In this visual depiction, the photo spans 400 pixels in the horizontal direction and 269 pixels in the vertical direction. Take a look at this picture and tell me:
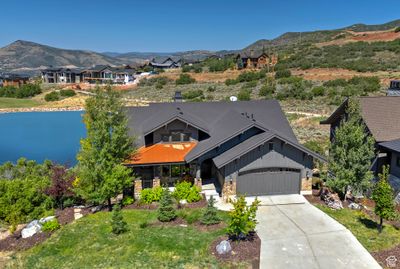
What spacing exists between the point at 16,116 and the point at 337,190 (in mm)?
60407

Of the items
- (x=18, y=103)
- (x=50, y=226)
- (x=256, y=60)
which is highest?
(x=256, y=60)

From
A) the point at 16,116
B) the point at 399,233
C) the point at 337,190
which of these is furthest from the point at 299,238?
the point at 16,116

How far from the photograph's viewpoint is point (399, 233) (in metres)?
16.2

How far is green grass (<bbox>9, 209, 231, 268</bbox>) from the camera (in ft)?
45.6

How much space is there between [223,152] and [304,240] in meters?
7.97

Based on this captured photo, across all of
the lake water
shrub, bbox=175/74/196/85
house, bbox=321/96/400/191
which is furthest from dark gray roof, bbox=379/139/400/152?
shrub, bbox=175/74/196/85

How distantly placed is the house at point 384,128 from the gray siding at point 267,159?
4264 mm

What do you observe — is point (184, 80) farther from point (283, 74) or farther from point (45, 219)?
point (45, 219)

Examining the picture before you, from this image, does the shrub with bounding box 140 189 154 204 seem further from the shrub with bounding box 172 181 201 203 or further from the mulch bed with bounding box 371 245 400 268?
the mulch bed with bounding box 371 245 400 268

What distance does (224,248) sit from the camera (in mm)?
14320

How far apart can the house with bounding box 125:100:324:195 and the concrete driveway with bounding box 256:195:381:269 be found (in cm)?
197

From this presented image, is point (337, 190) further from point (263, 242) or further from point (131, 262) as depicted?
point (131, 262)

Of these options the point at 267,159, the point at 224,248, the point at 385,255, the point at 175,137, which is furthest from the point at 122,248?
the point at 385,255

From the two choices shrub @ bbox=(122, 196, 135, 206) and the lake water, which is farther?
the lake water
